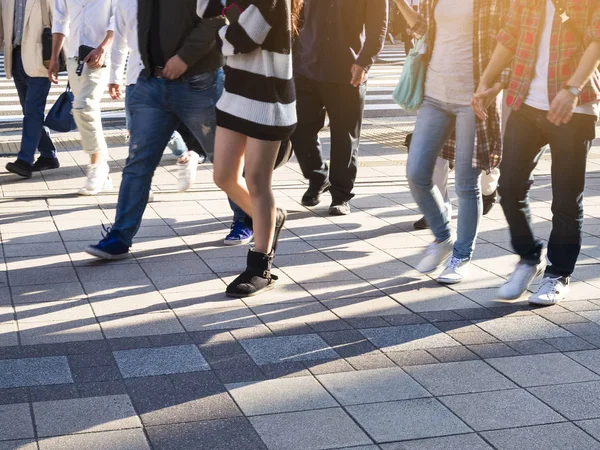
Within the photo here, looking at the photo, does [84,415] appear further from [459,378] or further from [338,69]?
[338,69]

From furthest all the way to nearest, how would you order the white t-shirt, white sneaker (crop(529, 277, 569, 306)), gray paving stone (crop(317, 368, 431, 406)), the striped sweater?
white sneaker (crop(529, 277, 569, 306)), the striped sweater, the white t-shirt, gray paving stone (crop(317, 368, 431, 406))

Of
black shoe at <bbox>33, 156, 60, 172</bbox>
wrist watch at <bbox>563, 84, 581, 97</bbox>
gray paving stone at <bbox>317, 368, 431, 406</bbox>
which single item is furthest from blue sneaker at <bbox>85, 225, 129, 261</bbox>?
black shoe at <bbox>33, 156, 60, 172</bbox>

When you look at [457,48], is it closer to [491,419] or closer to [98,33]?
[491,419]

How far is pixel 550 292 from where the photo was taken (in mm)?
5141

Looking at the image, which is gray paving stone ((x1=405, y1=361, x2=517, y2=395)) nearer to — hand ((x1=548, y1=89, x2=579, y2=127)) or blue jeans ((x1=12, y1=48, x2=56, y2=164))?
hand ((x1=548, y1=89, x2=579, y2=127))

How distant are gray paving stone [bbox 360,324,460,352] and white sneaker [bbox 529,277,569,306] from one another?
68 cm

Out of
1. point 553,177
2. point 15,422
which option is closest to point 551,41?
point 553,177

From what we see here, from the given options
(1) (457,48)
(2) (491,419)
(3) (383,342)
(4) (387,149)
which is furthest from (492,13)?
(4) (387,149)

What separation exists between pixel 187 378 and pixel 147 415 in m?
0.40

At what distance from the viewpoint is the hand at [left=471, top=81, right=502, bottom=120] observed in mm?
5145

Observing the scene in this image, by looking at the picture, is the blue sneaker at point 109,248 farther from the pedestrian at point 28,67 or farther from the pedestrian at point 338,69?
the pedestrian at point 28,67

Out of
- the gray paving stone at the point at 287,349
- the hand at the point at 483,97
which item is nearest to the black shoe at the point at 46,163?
the hand at the point at 483,97

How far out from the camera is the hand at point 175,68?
575 centimetres

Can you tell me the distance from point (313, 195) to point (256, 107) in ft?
8.39
